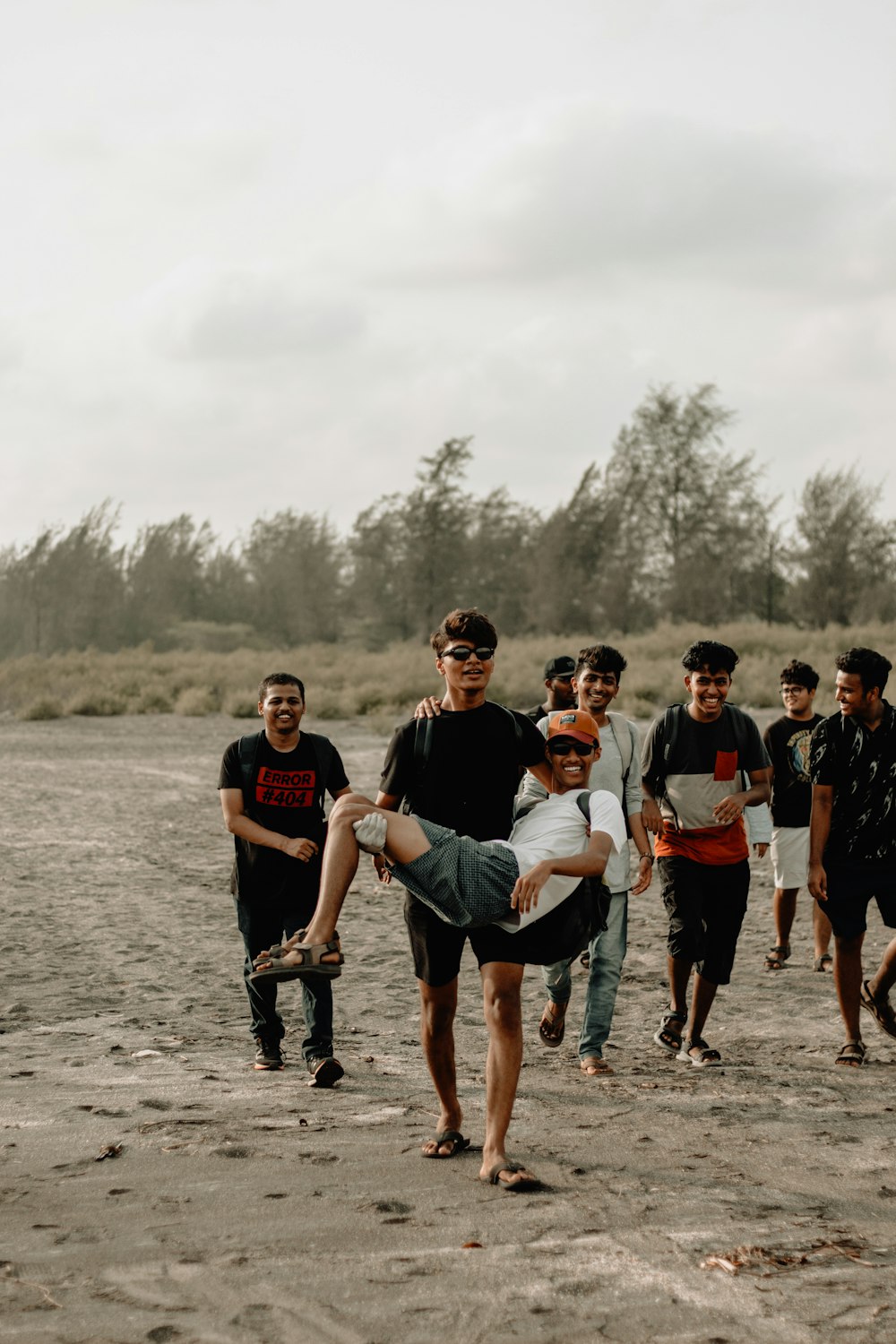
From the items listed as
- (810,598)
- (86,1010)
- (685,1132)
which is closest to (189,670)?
(810,598)

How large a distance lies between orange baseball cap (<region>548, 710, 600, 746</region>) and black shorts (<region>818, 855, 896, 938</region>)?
6.09 ft

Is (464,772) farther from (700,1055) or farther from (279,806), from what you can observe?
(700,1055)

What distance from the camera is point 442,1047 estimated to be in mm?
4859

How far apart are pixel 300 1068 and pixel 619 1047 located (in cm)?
157

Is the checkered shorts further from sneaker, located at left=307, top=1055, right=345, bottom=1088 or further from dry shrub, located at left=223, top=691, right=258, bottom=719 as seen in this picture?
dry shrub, located at left=223, top=691, right=258, bottom=719

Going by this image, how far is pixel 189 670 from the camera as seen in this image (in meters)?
40.3

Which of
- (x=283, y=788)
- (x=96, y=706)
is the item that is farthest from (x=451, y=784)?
(x=96, y=706)

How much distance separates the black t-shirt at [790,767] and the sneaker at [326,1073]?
3602 millimetres

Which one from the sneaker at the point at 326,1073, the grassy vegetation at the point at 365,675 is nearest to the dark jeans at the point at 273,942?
the sneaker at the point at 326,1073

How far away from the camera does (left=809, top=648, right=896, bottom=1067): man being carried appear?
626 cm

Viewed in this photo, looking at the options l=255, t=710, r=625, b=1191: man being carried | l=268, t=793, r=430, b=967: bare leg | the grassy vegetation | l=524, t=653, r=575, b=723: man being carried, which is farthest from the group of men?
the grassy vegetation

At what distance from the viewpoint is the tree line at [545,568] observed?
48250mm

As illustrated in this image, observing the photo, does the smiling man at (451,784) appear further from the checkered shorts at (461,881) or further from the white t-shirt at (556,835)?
the checkered shorts at (461,881)

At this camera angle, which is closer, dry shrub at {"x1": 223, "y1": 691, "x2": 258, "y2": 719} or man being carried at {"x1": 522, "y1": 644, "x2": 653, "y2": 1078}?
man being carried at {"x1": 522, "y1": 644, "x2": 653, "y2": 1078}
